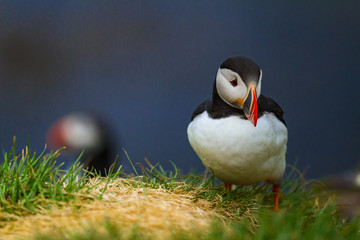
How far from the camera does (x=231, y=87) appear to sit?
83.0 inches

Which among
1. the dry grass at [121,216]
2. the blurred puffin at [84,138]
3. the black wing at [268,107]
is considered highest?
the black wing at [268,107]

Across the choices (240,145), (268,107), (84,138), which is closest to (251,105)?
(240,145)

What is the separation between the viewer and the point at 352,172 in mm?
4969

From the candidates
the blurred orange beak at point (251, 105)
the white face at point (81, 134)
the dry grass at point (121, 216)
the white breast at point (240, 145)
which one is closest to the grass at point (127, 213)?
the dry grass at point (121, 216)

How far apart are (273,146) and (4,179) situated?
4.49 ft

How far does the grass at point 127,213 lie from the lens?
1.53 metres

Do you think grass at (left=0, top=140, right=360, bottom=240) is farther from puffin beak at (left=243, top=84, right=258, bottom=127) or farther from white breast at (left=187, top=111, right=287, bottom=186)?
Answer: puffin beak at (left=243, top=84, right=258, bottom=127)

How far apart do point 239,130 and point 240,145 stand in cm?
8

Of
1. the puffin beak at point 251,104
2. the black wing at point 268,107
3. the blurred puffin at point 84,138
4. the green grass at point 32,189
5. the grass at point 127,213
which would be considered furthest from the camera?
the blurred puffin at point 84,138

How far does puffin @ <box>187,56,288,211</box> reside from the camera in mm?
2061

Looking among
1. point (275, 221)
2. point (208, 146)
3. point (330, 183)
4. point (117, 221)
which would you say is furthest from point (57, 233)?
point (330, 183)

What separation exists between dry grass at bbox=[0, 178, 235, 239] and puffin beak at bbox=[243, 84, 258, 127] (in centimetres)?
51

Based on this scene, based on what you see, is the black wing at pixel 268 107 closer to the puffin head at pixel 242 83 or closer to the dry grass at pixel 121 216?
the puffin head at pixel 242 83

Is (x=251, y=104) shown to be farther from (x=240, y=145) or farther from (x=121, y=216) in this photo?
(x=121, y=216)
